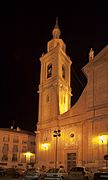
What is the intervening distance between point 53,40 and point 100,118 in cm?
2224

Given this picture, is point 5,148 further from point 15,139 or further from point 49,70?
point 49,70

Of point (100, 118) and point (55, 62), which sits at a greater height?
point (55, 62)

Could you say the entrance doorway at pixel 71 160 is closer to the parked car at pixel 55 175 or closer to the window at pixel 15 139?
the parked car at pixel 55 175

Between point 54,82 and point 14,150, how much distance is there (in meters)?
25.6

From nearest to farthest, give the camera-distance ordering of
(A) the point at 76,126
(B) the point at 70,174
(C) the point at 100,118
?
(B) the point at 70,174 < (C) the point at 100,118 < (A) the point at 76,126

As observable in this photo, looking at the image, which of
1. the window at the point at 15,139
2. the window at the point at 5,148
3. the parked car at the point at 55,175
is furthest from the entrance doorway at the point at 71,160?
the window at the point at 15,139

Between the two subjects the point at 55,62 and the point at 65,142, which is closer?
the point at 65,142

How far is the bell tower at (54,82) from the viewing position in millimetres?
49500

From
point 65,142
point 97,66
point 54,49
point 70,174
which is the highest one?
point 54,49

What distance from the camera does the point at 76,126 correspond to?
43938 millimetres

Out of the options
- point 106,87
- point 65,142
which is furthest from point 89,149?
point 106,87

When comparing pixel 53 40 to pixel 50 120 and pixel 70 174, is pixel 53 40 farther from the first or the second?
pixel 70 174

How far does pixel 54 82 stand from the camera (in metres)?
50.5

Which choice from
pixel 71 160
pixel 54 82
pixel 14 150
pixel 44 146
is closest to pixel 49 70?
pixel 54 82
